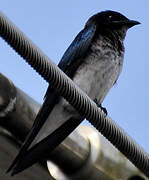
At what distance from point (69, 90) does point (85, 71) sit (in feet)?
4.58

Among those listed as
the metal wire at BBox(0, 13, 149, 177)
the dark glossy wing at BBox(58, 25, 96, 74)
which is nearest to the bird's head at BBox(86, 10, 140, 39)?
the dark glossy wing at BBox(58, 25, 96, 74)

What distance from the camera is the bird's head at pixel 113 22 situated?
329 cm

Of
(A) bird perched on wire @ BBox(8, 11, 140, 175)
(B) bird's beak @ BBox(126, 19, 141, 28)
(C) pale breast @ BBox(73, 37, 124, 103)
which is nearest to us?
(A) bird perched on wire @ BBox(8, 11, 140, 175)

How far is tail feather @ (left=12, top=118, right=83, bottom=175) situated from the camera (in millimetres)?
2029

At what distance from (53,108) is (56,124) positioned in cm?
10

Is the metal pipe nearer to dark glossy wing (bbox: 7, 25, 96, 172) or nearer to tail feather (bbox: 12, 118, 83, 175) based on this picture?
tail feather (bbox: 12, 118, 83, 175)

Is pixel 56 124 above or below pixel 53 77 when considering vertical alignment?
below

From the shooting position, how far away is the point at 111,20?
334 cm

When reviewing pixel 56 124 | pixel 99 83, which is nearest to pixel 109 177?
pixel 56 124

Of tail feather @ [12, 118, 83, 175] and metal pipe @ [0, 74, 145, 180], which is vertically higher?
metal pipe @ [0, 74, 145, 180]

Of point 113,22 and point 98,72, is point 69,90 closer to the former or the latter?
point 98,72

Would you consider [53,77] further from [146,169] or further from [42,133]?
[42,133]

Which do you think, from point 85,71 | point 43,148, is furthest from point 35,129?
point 85,71

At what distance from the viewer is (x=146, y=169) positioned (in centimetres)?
172
